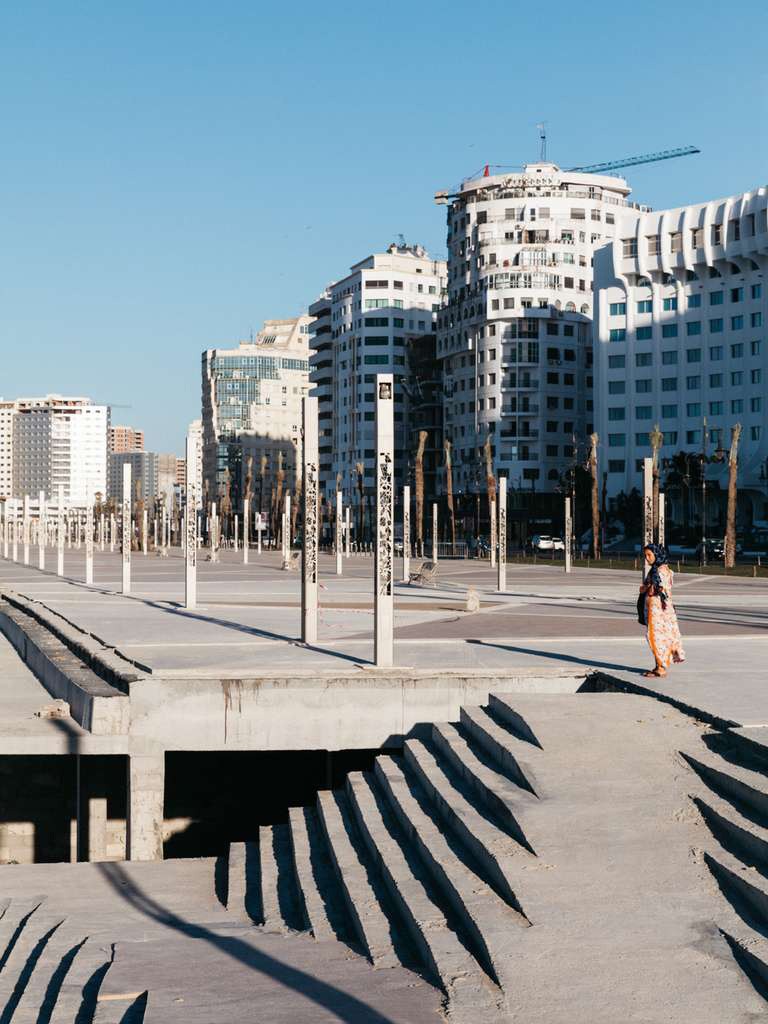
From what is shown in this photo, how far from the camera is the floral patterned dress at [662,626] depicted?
14.4 meters

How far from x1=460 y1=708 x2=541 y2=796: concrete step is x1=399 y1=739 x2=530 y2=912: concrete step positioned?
0.44m

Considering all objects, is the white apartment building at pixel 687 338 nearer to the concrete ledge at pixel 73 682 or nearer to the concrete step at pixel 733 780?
the concrete ledge at pixel 73 682

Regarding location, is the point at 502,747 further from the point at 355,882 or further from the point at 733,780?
the point at 733,780

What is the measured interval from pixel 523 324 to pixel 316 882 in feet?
366

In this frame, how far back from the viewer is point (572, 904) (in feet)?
27.0

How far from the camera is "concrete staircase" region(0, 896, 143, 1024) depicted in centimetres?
763

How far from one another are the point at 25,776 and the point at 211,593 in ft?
54.8

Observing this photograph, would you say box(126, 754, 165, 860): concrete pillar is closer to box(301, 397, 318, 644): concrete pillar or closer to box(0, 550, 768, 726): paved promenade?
box(0, 550, 768, 726): paved promenade

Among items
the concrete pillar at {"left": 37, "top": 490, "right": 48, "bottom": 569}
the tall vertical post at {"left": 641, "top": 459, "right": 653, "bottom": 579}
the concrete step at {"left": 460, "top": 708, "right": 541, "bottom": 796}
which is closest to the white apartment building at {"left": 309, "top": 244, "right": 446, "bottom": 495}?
the concrete pillar at {"left": 37, "top": 490, "right": 48, "bottom": 569}

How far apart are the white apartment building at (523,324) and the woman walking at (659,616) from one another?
343ft

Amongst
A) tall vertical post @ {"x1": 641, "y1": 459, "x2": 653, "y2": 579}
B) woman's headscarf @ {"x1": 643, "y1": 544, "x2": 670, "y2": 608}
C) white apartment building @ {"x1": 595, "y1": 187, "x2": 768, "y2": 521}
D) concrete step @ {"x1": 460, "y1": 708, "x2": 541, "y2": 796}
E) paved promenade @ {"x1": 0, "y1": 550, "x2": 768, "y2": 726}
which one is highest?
white apartment building @ {"x1": 595, "y1": 187, "x2": 768, "y2": 521}

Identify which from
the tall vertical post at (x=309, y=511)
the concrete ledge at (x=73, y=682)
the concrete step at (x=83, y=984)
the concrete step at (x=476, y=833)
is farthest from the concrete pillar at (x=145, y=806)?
the tall vertical post at (x=309, y=511)

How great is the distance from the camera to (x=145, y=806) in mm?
13695

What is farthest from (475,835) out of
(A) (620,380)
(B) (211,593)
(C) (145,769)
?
(A) (620,380)
